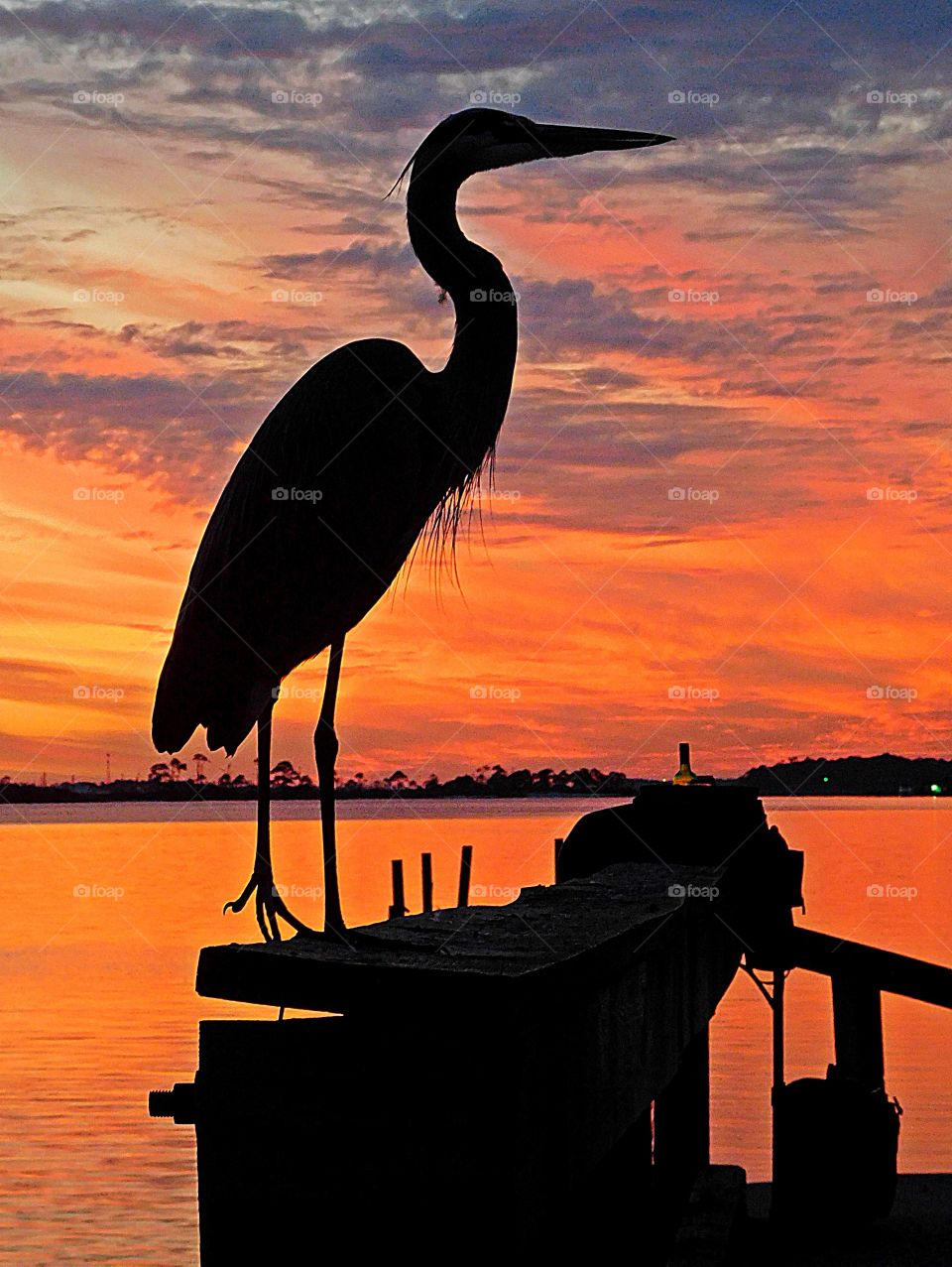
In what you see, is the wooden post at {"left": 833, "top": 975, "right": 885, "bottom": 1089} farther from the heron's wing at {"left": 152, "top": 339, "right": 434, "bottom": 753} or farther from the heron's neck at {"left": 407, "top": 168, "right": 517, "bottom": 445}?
the heron's wing at {"left": 152, "top": 339, "right": 434, "bottom": 753}

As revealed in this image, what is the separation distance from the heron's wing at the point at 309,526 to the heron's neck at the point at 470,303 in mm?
392

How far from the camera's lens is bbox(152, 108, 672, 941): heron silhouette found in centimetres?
582

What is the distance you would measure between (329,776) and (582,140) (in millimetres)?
3155

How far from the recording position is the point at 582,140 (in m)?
7.10

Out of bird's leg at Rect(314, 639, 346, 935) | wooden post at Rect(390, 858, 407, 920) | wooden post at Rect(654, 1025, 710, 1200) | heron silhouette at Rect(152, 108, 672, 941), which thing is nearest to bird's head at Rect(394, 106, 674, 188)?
heron silhouette at Rect(152, 108, 672, 941)

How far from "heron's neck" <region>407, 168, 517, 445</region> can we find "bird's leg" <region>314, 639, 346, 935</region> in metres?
1.17

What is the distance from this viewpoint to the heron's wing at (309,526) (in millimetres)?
5816

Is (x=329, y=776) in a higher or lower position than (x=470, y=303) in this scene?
lower

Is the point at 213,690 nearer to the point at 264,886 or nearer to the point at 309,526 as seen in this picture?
the point at 309,526

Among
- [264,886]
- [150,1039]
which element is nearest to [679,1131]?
[264,886]

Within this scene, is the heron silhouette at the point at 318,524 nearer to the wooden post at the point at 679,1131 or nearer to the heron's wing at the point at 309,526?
the heron's wing at the point at 309,526

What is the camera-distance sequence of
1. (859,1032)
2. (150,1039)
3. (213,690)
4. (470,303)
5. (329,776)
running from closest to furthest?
(329,776) < (213,690) < (470,303) < (859,1032) < (150,1039)

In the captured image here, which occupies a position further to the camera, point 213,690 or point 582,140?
point 582,140

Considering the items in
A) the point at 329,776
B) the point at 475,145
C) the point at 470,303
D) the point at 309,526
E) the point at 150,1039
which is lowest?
the point at 150,1039
